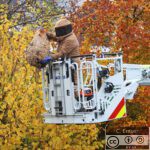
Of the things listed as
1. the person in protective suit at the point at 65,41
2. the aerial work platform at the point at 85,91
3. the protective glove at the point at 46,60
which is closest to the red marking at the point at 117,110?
the aerial work platform at the point at 85,91

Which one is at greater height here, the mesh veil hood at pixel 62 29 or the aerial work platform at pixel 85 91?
the mesh veil hood at pixel 62 29

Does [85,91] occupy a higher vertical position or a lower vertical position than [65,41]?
lower

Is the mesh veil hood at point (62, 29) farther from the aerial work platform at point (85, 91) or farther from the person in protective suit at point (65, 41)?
the aerial work platform at point (85, 91)

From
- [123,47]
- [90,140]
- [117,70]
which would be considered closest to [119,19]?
[123,47]

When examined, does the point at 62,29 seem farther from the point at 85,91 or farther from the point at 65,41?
the point at 85,91

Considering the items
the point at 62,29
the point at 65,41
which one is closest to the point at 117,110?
the point at 65,41

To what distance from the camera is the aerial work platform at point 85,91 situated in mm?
7180

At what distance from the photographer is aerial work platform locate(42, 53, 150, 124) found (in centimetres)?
718

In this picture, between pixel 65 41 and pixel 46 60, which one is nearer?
pixel 46 60

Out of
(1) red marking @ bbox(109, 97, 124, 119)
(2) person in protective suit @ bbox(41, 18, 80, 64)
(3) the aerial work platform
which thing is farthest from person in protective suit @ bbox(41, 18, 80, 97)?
(1) red marking @ bbox(109, 97, 124, 119)

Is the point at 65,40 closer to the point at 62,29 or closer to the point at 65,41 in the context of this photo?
the point at 65,41

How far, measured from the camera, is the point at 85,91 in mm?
7250

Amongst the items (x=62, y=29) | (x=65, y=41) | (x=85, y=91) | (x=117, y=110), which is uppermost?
(x=62, y=29)

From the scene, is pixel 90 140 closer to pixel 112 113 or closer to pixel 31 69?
pixel 31 69
